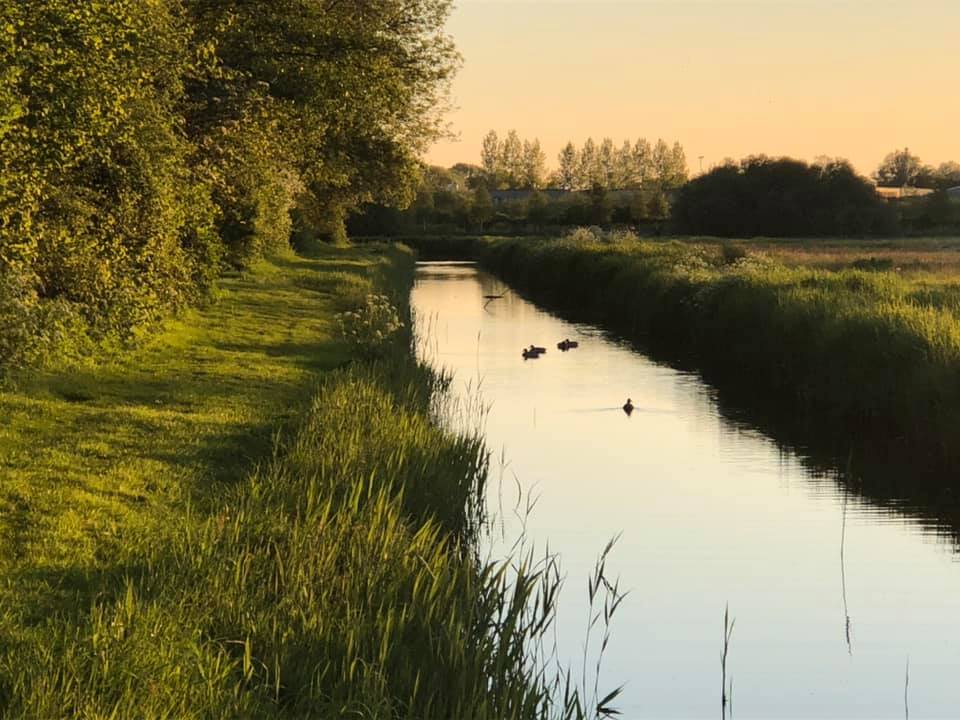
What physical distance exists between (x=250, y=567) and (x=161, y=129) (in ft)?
34.1

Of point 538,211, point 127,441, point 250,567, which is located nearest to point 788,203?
point 538,211

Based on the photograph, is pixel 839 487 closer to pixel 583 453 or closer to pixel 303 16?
pixel 583 453

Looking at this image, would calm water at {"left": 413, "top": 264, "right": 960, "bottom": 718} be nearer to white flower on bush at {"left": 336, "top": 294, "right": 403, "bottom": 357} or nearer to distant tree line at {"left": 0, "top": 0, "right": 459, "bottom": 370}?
white flower on bush at {"left": 336, "top": 294, "right": 403, "bottom": 357}

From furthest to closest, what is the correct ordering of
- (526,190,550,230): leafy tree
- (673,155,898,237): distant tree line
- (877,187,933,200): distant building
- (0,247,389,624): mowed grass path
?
1. (526,190,550,230): leafy tree
2. (877,187,933,200): distant building
3. (673,155,898,237): distant tree line
4. (0,247,389,624): mowed grass path

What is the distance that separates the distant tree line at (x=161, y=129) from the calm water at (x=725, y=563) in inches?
215

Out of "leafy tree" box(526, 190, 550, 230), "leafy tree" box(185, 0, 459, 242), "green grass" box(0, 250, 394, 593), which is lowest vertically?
"green grass" box(0, 250, 394, 593)

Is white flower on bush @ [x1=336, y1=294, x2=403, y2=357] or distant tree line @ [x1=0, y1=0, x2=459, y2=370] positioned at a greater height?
distant tree line @ [x1=0, y1=0, x2=459, y2=370]

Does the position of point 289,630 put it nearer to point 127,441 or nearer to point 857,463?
point 127,441

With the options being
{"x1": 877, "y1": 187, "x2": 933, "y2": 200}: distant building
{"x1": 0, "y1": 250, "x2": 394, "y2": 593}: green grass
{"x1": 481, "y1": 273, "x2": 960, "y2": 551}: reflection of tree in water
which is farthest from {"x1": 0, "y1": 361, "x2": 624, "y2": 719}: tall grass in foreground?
{"x1": 877, "y1": 187, "x2": 933, "y2": 200}: distant building

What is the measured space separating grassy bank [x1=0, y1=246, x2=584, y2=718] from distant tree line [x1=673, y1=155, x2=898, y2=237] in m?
72.1

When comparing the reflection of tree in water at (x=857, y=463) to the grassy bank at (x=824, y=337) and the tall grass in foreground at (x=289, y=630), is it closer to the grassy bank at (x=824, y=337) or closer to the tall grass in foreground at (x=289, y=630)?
the grassy bank at (x=824, y=337)

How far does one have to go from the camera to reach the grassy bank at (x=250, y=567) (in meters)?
5.90

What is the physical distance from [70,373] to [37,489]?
6786 mm

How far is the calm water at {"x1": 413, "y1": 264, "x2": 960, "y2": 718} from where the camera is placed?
873cm
